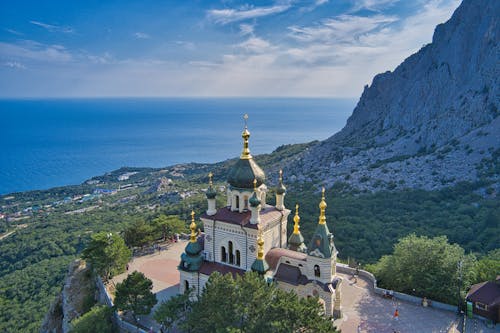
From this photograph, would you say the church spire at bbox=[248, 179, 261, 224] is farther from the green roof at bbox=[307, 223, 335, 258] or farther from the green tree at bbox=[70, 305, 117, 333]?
the green tree at bbox=[70, 305, 117, 333]

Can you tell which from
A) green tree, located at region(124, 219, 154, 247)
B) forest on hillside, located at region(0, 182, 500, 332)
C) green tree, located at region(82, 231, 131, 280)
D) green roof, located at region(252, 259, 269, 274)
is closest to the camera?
green roof, located at region(252, 259, 269, 274)

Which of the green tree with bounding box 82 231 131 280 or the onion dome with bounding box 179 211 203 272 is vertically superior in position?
the onion dome with bounding box 179 211 203 272

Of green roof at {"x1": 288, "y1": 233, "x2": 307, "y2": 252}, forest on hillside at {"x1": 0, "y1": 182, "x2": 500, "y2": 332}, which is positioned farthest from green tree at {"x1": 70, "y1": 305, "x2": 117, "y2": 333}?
forest on hillside at {"x1": 0, "y1": 182, "x2": 500, "y2": 332}

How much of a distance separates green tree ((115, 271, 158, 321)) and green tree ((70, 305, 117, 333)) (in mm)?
756

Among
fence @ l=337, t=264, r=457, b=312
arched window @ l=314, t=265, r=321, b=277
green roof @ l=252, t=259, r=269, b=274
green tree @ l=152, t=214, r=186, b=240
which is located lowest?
fence @ l=337, t=264, r=457, b=312

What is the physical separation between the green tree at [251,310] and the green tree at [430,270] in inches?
392

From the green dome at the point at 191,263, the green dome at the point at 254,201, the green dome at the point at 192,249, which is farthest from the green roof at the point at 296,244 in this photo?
the green dome at the point at 192,249

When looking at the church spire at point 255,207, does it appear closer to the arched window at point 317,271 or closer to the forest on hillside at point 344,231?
the arched window at point 317,271

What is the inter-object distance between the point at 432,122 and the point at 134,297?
234 feet

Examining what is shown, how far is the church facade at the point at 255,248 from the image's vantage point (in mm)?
21016

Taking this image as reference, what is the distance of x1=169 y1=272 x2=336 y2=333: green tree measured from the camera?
1580cm

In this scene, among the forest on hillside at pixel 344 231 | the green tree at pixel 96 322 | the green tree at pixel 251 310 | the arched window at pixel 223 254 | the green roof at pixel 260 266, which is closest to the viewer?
the green tree at pixel 251 310

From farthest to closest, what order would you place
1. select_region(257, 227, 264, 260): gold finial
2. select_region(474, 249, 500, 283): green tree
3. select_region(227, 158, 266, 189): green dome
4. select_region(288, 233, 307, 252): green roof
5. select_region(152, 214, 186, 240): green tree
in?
1. select_region(152, 214, 186, 240): green tree
2. select_region(288, 233, 307, 252): green roof
3. select_region(474, 249, 500, 283): green tree
4. select_region(227, 158, 266, 189): green dome
5. select_region(257, 227, 264, 260): gold finial

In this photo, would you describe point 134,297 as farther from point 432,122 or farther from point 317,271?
point 432,122
